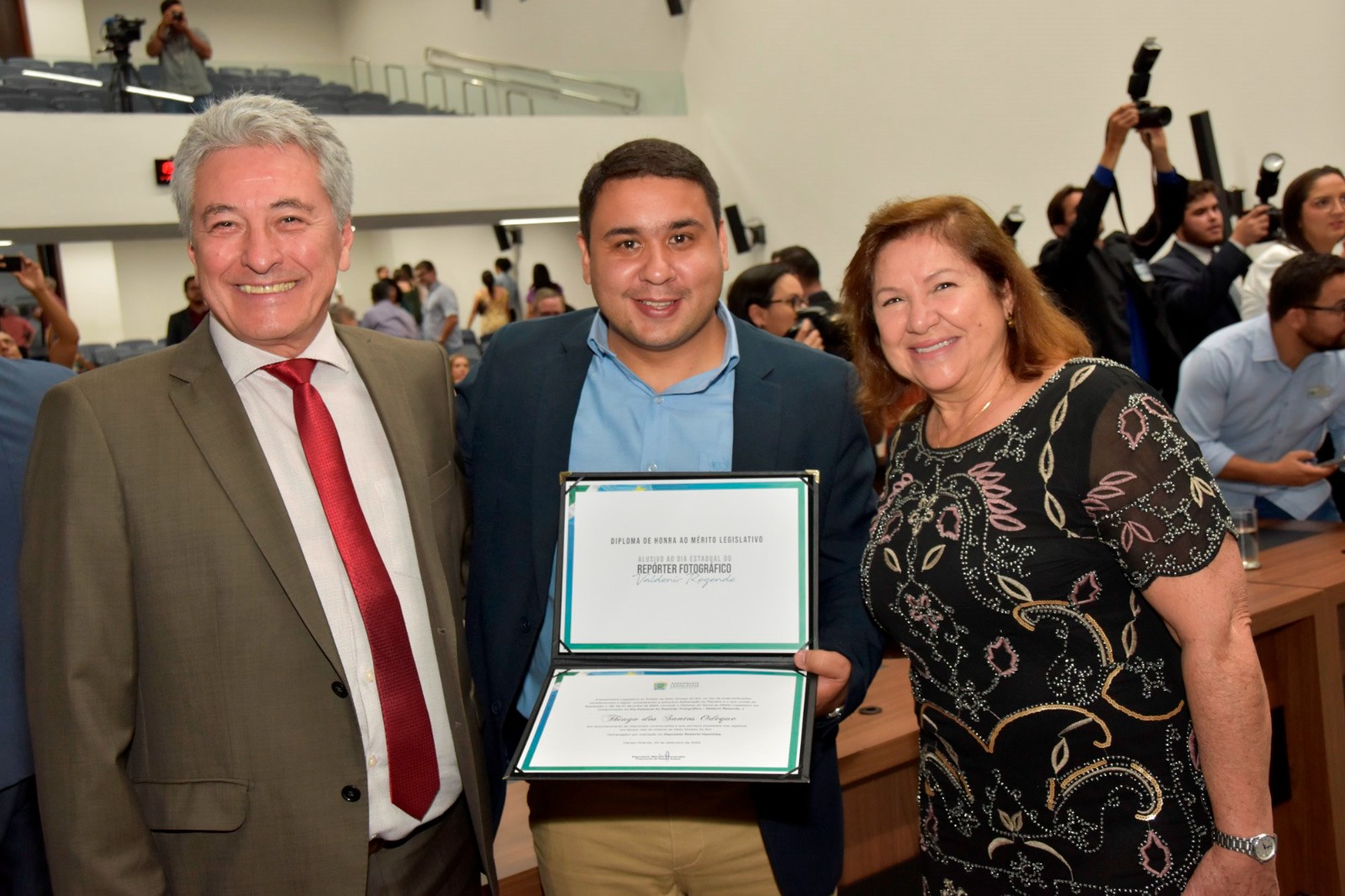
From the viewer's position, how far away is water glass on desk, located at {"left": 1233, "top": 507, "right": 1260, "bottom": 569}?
3.02 meters

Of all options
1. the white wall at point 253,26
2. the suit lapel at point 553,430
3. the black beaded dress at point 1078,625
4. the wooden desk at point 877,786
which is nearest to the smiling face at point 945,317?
the black beaded dress at point 1078,625

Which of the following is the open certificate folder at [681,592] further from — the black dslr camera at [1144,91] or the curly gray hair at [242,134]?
the black dslr camera at [1144,91]

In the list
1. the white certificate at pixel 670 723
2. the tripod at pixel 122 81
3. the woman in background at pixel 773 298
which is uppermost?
the tripod at pixel 122 81

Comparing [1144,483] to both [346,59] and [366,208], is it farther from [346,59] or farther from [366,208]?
[346,59]

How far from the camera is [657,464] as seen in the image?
183 centimetres

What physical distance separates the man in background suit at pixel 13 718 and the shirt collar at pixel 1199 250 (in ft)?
Result: 16.4

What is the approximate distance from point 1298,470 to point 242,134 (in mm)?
3139

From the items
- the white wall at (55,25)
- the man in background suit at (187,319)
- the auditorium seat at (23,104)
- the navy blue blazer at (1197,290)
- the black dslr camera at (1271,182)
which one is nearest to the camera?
the navy blue blazer at (1197,290)

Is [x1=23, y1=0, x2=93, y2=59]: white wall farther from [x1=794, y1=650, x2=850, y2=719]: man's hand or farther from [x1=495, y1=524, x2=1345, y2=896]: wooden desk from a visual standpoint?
[x1=794, y1=650, x2=850, y2=719]: man's hand

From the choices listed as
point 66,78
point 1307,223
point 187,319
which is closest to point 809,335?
point 1307,223

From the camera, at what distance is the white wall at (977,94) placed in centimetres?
720

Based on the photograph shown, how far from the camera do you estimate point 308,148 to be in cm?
163

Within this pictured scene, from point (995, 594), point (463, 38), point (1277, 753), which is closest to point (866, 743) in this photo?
point (995, 594)

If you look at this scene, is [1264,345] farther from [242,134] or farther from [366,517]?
[242,134]
